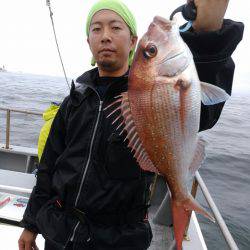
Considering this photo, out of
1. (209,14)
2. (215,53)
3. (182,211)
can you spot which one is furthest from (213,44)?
(182,211)

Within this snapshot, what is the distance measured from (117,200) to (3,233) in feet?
6.72

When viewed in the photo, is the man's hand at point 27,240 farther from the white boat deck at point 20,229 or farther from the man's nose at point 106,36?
the man's nose at point 106,36

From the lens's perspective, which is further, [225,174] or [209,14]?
[225,174]

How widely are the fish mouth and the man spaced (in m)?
0.38

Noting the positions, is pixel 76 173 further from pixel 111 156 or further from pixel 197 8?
pixel 197 8

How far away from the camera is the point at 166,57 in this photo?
1387 mm

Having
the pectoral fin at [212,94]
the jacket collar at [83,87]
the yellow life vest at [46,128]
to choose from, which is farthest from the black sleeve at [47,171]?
the pectoral fin at [212,94]

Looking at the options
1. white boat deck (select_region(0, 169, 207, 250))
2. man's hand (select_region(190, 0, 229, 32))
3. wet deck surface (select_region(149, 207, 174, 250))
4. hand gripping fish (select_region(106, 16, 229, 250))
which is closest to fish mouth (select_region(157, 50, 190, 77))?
hand gripping fish (select_region(106, 16, 229, 250))

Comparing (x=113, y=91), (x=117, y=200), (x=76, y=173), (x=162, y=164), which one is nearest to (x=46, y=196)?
(x=76, y=173)

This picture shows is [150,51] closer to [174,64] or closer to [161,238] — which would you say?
[174,64]

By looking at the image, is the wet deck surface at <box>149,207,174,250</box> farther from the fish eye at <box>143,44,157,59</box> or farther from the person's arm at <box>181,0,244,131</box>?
the fish eye at <box>143,44,157,59</box>

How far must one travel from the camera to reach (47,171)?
7.20 ft

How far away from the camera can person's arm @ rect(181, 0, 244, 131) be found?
4.95 feet

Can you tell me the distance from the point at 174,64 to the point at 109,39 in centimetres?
65
